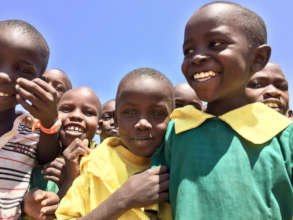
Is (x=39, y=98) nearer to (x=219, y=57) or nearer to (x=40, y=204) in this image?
(x=40, y=204)

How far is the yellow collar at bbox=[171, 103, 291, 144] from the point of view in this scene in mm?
1576

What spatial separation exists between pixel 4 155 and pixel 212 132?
1.55 m

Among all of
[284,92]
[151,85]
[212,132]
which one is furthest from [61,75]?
[212,132]

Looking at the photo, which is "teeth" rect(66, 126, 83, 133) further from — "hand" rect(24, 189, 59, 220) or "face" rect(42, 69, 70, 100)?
"face" rect(42, 69, 70, 100)

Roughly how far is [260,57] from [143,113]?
0.80 metres

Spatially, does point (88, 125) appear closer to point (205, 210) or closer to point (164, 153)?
point (164, 153)

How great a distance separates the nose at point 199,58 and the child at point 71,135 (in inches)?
46.4

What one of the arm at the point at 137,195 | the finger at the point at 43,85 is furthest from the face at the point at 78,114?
the arm at the point at 137,195

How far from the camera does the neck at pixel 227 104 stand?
6.02 ft

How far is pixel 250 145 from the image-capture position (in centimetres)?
159

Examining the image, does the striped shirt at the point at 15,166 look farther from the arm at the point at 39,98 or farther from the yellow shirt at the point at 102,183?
the yellow shirt at the point at 102,183

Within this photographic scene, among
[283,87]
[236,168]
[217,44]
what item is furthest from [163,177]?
[283,87]

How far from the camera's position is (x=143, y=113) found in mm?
2037

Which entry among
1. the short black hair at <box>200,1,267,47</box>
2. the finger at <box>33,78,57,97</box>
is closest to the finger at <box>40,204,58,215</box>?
the finger at <box>33,78,57,97</box>
